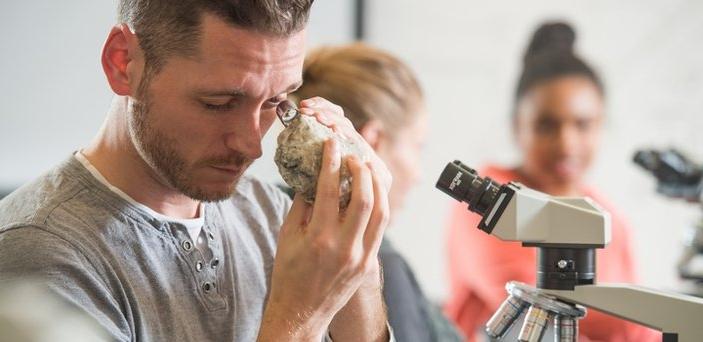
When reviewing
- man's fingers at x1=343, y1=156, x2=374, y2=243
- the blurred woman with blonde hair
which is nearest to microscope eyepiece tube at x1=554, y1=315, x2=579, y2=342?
man's fingers at x1=343, y1=156, x2=374, y2=243

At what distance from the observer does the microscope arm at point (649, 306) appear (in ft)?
3.52

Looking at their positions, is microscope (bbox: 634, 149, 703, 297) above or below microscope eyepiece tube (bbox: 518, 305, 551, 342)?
below

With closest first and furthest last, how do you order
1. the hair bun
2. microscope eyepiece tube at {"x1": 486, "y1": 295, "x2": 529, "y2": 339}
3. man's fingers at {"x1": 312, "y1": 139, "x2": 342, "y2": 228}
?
1. man's fingers at {"x1": 312, "y1": 139, "x2": 342, "y2": 228}
2. microscope eyepiece tube at {"x1": 486, "y1": 295, "x2": 529, "y2": 339}
3. the hair bun

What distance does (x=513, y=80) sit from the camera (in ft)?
10.1

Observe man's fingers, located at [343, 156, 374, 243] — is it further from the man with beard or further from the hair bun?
the hair bun

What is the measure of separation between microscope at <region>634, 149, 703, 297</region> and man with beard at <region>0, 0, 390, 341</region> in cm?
101

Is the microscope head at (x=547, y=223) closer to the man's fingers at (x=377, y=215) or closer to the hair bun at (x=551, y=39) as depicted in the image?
the man's fingers at (x=377, y=215)

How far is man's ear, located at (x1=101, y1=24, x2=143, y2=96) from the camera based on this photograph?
115 centimetres

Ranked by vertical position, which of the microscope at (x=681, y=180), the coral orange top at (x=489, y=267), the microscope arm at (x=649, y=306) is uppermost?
the microscope arm at (x=649, y=306)

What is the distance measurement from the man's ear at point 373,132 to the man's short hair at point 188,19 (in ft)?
2.40

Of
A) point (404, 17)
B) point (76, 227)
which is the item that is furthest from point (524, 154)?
point (76, 227)

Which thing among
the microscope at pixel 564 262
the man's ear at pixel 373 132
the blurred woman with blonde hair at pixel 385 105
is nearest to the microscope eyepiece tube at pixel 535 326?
the microscope at pixel 564 262

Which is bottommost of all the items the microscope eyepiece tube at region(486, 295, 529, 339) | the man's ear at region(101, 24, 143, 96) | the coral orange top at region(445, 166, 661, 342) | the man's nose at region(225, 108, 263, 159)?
the coral orange top at region(445, 166, 661, 342)

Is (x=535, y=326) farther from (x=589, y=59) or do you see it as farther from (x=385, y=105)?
(x=589, y=59)
